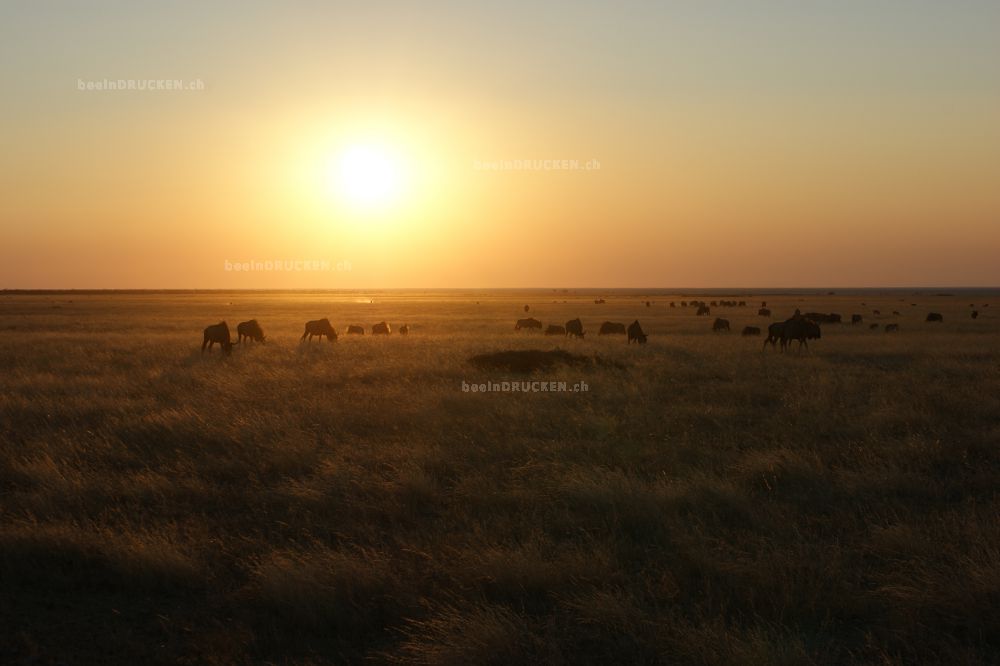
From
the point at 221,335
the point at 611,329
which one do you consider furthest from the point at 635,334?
the point at 221,335

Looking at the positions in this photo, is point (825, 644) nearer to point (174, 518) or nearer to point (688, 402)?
point (174, 518)

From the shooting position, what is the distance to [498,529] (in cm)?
628

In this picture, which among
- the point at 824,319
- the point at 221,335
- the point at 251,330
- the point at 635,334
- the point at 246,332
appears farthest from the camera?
the point at 824,319

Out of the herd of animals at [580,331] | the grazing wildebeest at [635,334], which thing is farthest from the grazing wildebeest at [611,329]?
the grazing wildebeest at [635,334]

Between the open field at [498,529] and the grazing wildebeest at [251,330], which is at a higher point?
the grazing wildebeest at [251,330]

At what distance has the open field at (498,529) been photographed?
4473 millimetres

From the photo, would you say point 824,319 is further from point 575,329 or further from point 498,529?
point 498,529

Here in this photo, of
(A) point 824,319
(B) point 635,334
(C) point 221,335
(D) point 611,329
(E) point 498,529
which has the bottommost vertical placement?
(E) point 498,529

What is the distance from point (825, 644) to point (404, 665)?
2.69 metres

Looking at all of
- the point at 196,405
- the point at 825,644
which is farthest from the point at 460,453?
the point at 196,405

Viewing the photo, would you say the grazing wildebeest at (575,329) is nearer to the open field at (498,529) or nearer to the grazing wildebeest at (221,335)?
the grazing wildebeest at (221,335)

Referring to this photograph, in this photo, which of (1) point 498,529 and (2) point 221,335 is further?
(2) point 221,335

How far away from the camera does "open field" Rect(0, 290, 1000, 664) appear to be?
4.47 m

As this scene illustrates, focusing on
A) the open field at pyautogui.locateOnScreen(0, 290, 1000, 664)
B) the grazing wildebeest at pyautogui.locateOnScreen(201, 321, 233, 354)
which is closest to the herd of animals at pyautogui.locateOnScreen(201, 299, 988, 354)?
the grazing wildebeest at pyautogui.locateOnScreen(201, 321, 233, 354)
